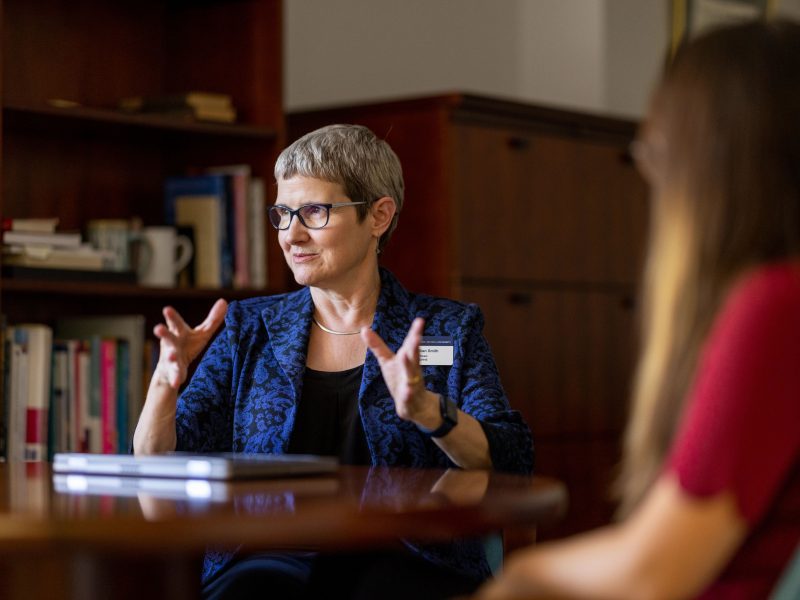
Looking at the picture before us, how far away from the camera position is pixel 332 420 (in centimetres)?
249

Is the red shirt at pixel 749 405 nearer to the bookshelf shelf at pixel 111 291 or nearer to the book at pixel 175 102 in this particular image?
the bookshelf shelf at pixel 111 291

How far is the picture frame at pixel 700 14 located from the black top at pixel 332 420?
128 inches

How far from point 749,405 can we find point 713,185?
212 mm

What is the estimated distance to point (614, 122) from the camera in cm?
450

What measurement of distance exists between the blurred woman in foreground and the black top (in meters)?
1.20

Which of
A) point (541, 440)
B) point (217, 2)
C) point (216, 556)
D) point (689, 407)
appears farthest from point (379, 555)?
point (217, 2)

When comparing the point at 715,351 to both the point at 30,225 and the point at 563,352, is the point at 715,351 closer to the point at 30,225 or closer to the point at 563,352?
the point at 30,225

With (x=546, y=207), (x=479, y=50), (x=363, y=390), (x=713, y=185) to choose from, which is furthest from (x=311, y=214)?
(x=479, y=50)

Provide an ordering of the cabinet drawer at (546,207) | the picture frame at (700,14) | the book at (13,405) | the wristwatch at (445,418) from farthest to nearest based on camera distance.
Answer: the picture frame at (700,14) < the cabinet drawer at (546,207) < the book at (13,405) < the wristwatch at (445,418)

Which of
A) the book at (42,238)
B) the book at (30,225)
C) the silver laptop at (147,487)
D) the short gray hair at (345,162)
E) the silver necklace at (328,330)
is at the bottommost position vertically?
the silver laptop at (147,487)

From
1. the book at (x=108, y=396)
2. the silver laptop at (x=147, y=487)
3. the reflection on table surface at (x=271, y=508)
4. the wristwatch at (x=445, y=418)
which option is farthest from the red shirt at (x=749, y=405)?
the book at (x=108, y=396)

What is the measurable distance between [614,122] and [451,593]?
8.56 ft

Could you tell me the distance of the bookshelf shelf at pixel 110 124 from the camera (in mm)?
3572

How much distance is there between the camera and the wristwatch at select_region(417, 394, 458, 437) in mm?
2107
